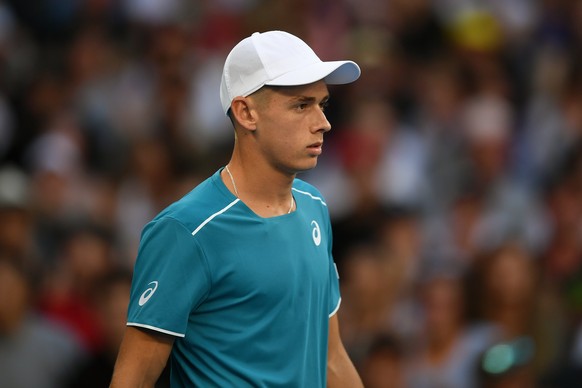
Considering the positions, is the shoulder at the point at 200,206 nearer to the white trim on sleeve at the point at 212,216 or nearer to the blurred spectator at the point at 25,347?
the white trim on sleeve at the point at 212,216

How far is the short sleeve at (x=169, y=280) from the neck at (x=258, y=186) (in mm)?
291

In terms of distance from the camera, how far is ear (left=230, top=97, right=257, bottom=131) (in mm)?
3934

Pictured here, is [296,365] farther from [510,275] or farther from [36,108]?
[36,108]

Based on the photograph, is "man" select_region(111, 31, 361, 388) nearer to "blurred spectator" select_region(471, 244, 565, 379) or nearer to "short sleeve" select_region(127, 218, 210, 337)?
"short sleeve" select_region(127, 218, 210, 337)

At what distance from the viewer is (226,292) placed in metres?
3.82

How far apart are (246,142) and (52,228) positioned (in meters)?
4.95

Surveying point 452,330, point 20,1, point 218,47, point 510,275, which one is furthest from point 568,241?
point 20,1

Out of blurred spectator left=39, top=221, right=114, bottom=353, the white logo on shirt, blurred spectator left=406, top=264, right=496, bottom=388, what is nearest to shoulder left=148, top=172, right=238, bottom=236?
the white logo on shirt

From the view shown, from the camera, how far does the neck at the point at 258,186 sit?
399 centimetres

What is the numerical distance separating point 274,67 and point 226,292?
0.69 metres

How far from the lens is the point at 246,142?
157 inches

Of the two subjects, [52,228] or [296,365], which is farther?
[52,228]

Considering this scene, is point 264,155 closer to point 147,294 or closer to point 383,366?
point 147,294

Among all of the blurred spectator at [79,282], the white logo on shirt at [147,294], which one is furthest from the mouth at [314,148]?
the blurred spectator at [79,282]
